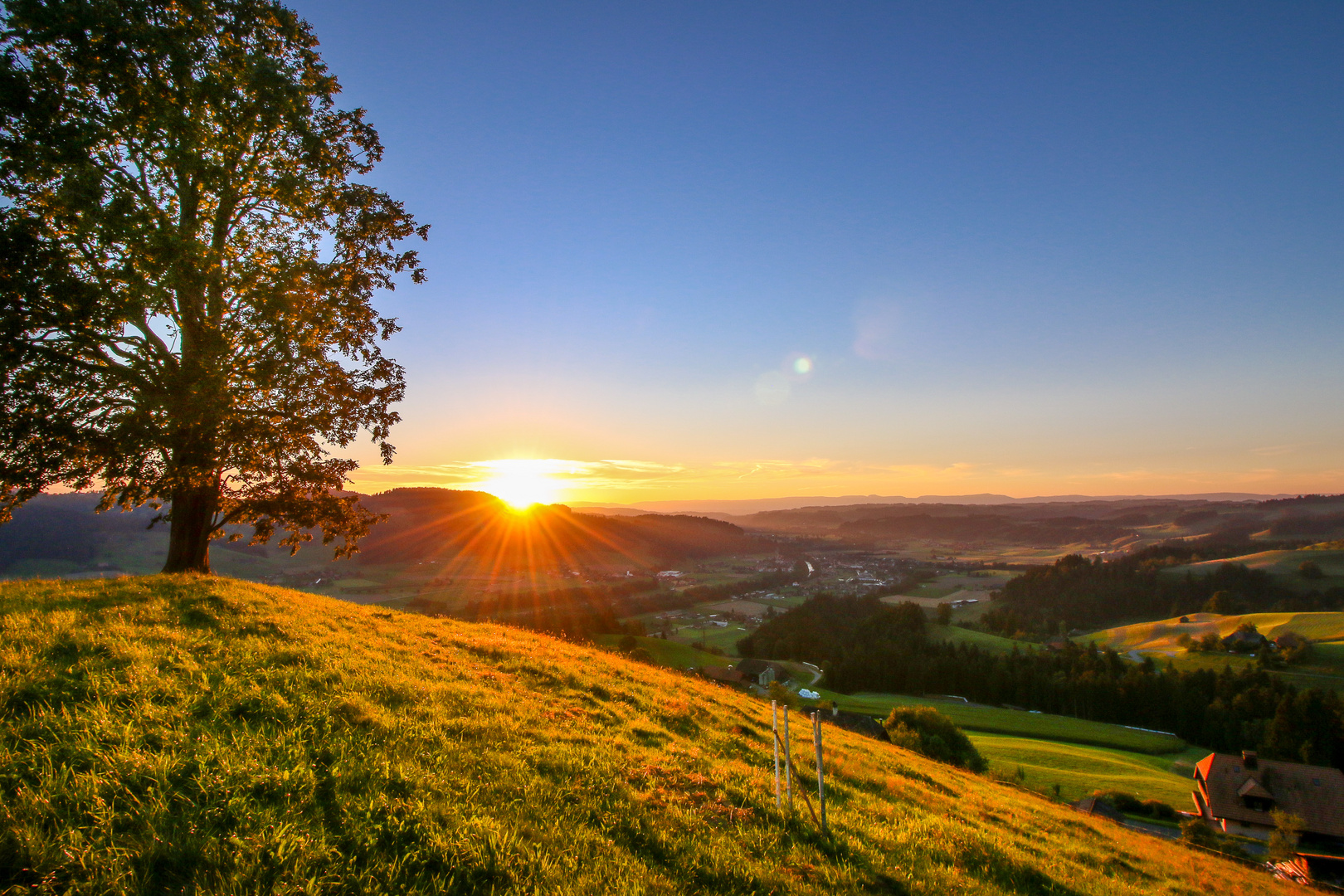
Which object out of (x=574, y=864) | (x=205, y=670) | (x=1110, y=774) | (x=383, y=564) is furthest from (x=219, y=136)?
(x=383, y=564)

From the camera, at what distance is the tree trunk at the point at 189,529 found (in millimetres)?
16203

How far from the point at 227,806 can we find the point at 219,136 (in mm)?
16572

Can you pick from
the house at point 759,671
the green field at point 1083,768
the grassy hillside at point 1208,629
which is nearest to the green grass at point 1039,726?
the green field at point 1083,768

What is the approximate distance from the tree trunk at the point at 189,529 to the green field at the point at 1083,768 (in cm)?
5009

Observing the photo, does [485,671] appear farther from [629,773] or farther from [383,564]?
[383,564]

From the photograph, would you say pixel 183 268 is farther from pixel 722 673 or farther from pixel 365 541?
pixel 365 541

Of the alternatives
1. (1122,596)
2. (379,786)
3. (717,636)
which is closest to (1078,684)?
(717,636)

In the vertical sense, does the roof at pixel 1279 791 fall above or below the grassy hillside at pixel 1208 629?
above

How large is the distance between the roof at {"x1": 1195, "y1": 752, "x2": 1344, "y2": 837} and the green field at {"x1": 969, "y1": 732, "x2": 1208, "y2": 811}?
321 cm

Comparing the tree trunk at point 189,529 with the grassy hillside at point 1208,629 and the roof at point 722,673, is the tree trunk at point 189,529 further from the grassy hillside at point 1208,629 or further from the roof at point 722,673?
the grassy hillside at point 1208,629

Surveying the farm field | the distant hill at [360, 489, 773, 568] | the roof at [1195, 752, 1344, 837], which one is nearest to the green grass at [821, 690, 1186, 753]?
the roof at [1195, 752, 1344, 837]

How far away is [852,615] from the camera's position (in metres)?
132

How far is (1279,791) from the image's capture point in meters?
43.7

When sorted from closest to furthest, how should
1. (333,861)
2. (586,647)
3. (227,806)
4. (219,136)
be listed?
(333,861) → (227,806) → (219,136) → (586,647)
